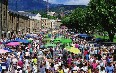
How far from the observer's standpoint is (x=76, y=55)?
37281 millimetres

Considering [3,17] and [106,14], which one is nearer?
[106,14]

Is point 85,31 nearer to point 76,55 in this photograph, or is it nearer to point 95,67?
point 76,55

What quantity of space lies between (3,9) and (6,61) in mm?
42023

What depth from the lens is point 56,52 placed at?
3894 centimetres

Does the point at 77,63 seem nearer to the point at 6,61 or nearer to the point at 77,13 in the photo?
the point at 6,61

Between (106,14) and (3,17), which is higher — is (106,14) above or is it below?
above

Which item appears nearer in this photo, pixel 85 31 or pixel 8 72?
pixel 8 72

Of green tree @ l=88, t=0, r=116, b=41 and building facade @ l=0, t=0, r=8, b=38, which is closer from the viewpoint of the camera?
green tree @ l=88, t=0, r=116, b=41

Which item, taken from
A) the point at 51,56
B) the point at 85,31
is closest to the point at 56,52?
the point at 51,56

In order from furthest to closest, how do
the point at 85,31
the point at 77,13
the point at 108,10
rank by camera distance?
the point at 77,13
the point at 85,31
the point at 108,10

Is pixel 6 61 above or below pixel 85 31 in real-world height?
above

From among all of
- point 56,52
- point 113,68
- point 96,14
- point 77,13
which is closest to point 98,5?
point 96,14

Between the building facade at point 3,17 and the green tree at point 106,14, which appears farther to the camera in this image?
the building facade at point 3,17

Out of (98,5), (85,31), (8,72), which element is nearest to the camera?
(8,72)
